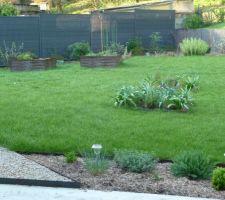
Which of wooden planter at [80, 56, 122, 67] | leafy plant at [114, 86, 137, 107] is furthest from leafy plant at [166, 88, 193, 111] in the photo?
wooden planter at [80, 56, 122, 67]

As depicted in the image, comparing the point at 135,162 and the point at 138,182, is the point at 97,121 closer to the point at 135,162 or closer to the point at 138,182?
the point at 135,162

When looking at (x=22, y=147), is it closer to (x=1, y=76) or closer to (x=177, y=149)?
(x=177, y=149)

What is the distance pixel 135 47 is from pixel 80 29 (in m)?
2.54

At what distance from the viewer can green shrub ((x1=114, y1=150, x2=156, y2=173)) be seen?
244 inches

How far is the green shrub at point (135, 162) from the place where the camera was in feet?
20.4

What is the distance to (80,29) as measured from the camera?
21.7 metres

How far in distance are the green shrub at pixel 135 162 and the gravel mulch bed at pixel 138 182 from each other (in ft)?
0.24

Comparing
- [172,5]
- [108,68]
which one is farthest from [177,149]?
[172,5]

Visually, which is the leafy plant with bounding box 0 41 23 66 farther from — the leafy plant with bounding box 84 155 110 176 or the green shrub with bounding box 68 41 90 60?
the leafy plant with bounding box 84 155 110 176

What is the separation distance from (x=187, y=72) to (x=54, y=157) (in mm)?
9084

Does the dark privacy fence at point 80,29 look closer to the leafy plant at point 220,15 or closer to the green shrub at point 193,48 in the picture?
the green shrub at point 193,48

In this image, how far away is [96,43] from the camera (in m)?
22.0

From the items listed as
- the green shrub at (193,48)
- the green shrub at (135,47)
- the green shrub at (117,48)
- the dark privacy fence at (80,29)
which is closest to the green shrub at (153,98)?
the dark privacy fence at (80,29)

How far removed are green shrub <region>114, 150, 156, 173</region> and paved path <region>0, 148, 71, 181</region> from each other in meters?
0.79
